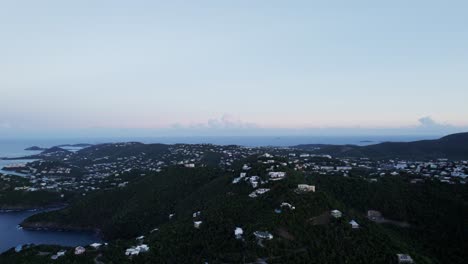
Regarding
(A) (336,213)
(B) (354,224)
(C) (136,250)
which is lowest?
(C) (136,250)

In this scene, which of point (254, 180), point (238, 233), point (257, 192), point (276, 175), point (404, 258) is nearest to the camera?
point (404, 258)

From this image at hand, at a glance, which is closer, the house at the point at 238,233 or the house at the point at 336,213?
the house at the point at 238,233

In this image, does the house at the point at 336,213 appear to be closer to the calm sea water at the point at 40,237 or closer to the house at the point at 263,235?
the house at the point at 263,235

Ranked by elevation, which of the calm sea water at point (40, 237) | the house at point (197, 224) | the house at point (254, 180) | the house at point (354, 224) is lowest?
the calm sea water at point (40, 237)

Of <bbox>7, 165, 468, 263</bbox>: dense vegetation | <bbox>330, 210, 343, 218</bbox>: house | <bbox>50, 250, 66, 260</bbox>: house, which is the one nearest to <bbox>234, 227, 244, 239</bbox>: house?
<bbox>7, 165, 468, 263</bbox>: dense vegetation

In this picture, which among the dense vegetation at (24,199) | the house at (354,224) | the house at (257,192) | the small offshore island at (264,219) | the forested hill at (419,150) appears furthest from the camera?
the forested hill at (419,150)

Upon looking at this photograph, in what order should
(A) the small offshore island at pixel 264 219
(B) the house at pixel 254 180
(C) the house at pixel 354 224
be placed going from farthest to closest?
(B) the house at pixel 254 180
(C) the house at pixel 354 224
(A) the small offshore island at pixel 264 219

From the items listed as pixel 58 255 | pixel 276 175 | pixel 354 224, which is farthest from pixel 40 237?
pixel 354 224

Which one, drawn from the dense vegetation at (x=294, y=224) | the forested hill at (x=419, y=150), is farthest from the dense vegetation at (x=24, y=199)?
the forested hill at (x=419, y=150)

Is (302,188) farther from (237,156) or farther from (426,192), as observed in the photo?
(237,156)

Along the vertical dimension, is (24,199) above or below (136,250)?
below

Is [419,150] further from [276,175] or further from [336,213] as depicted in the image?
[336,213]

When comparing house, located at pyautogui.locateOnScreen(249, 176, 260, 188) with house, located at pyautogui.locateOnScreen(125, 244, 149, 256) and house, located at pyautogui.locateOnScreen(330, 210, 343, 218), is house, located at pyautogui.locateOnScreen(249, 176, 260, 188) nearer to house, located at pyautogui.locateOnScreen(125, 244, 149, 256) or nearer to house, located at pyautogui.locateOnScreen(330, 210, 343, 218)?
house, located at pyautogui.locateOnScreen(330, 210, 343, 218)
